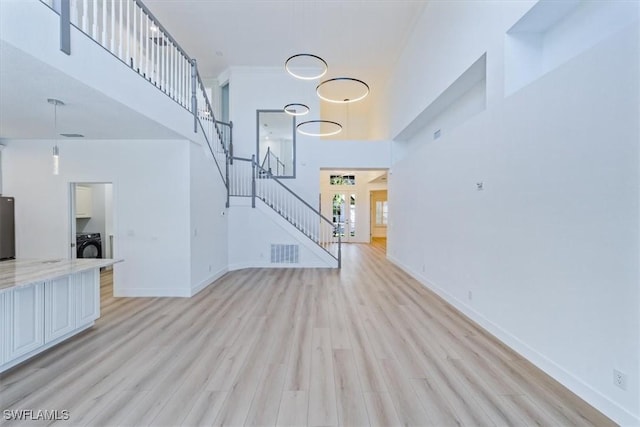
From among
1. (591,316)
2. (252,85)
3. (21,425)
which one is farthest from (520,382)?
(252,85)

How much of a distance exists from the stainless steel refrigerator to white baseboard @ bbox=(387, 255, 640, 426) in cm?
761

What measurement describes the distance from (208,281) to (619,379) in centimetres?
577

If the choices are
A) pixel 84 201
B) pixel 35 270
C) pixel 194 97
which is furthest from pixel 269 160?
pixel 35 270

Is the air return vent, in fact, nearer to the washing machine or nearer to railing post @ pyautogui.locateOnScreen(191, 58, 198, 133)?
railing post @ pyautogui.locateOnScreen(191, 58, 198, 133)

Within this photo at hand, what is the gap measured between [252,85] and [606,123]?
8423 millimetres

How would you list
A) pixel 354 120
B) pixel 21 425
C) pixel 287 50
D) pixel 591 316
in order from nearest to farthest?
pixel 21 425, pixel 591 316, pixel 287 50, pixel 354 120

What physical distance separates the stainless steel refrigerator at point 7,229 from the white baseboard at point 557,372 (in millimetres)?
7614

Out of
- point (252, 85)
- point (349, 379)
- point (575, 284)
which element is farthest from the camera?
point (252, 85)

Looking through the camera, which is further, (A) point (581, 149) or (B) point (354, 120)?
(B) point (354, 120)

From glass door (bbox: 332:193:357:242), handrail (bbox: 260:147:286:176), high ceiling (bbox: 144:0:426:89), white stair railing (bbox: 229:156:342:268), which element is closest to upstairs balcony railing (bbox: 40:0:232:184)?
white stair railing (bbox: 229:156:342:268)

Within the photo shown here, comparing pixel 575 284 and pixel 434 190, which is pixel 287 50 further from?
pixel 575 284

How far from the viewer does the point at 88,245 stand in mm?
6316

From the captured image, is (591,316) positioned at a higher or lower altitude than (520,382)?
higher

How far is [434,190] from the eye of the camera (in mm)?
5234
